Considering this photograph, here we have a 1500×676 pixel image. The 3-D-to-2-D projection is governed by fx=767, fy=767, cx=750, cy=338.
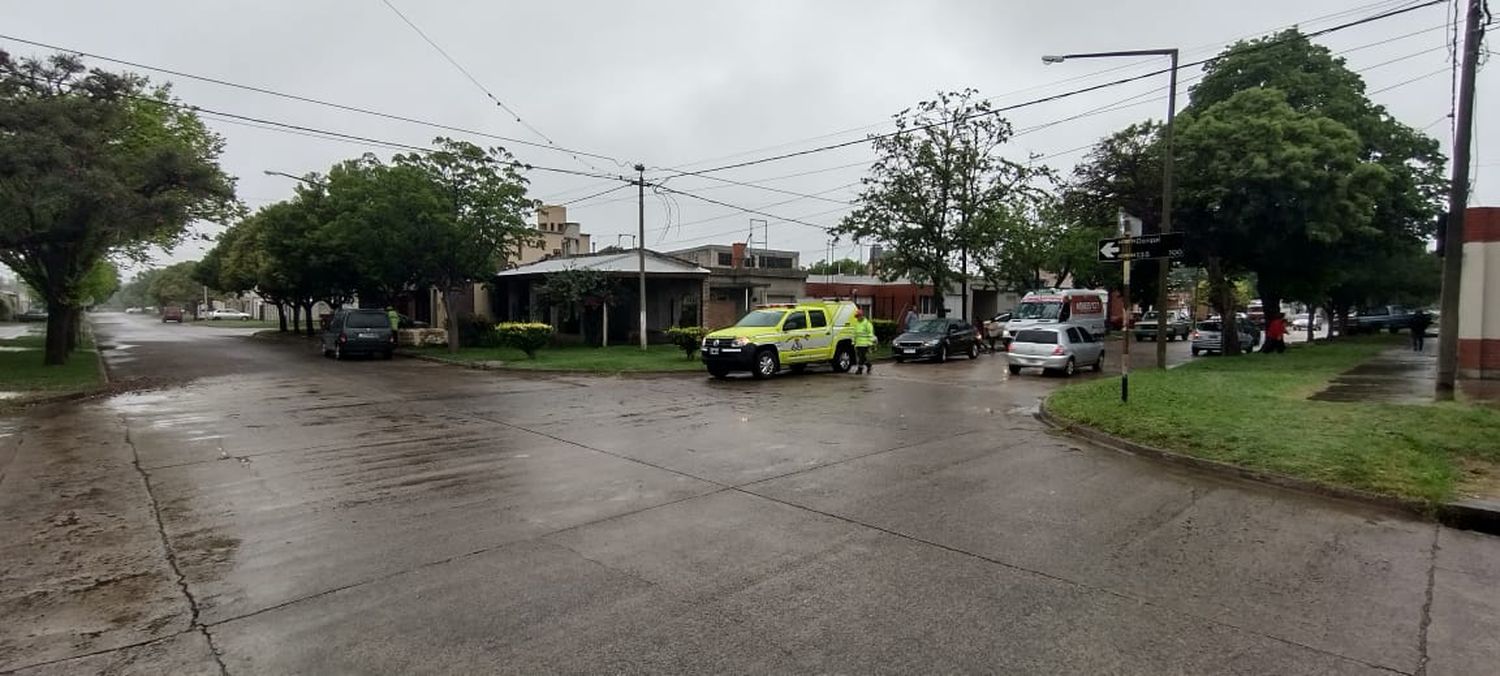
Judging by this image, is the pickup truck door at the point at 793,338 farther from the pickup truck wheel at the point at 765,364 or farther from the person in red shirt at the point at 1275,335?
the person in red shirt at the point at 1275,335

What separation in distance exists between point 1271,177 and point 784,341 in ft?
44.4

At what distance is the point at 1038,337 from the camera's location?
854 inches

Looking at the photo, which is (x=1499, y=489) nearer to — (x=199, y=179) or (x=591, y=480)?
(x=591, y=480)

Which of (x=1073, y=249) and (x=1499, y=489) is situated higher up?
(x=1073, y=249)

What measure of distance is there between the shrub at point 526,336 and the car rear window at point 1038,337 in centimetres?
1518

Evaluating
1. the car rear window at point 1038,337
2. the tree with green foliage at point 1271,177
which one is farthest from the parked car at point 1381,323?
the car rear window at point 1038,337

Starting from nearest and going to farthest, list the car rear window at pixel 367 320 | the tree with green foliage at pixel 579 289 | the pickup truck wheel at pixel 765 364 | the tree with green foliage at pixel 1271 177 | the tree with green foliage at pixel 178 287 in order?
1. the pickup truck wheel at pixel 765 364
2. the tree with green foliage at pixel 1271 177
3. the car rear window at pixel 367 320
4. the tree with green foliage at pixel 579 289
5. the tree with green foliage at pixel 178 287

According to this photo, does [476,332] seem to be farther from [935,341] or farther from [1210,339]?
[1210,339]

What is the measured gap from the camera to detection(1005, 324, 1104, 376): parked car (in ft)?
69.7

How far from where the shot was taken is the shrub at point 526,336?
2553 centimetres

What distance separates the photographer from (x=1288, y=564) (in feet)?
17.6

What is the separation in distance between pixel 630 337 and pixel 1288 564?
2883cm

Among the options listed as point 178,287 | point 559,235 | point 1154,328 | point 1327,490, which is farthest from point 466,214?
point 178,287

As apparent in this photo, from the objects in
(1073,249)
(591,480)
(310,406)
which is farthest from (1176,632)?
(1073,249)
